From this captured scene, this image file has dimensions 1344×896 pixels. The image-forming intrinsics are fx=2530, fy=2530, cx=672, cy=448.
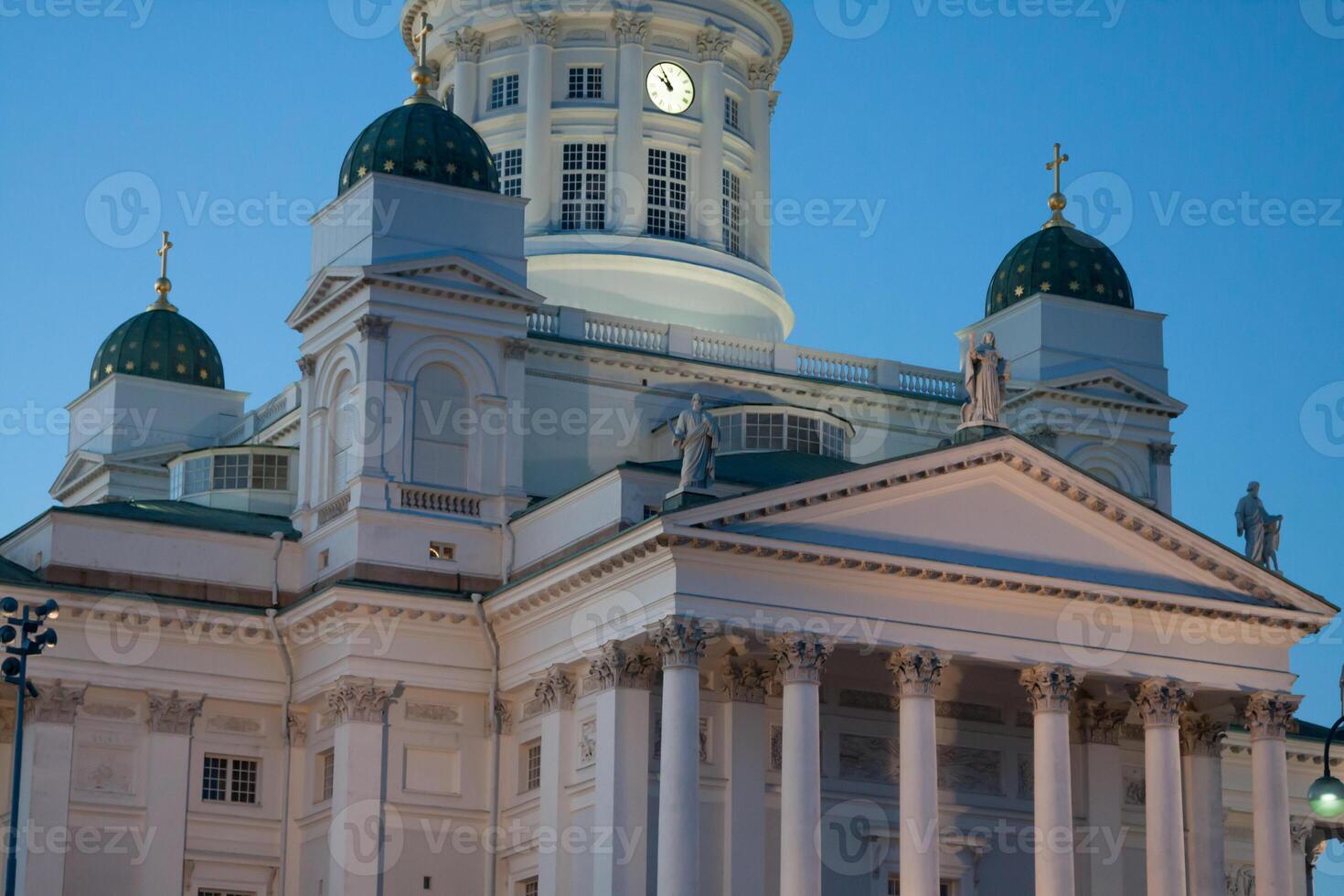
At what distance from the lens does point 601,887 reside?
43312mm

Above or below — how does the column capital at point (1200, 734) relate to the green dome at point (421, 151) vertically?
below

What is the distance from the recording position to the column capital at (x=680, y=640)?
42281 mm

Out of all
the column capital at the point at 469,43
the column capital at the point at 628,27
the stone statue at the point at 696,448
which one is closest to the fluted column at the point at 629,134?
the column capital at the point at 628,27

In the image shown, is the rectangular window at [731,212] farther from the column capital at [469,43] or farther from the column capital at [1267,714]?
the column capital at [1267,714]

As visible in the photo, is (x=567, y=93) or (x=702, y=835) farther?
(x=567, y=93)

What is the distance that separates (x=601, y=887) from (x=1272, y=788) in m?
13.1

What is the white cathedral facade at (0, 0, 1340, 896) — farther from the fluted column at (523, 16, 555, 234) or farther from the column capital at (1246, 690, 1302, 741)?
the fluted column at (523, 16, 555, 234)

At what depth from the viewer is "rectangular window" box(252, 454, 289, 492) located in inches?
2136

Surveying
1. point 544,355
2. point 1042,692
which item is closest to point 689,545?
point 1042,692

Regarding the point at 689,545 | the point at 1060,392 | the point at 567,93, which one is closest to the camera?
the point at 689,545

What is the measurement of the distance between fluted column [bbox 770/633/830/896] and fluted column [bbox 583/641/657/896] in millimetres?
2390

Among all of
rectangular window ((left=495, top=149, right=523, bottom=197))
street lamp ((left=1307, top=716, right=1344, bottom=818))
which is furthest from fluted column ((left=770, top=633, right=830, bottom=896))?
rectangular window ((left=495, top=149, right=523, bottom=197))

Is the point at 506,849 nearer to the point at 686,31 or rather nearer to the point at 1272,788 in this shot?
the point at 1272,788

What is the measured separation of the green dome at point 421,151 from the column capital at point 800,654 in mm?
13485
